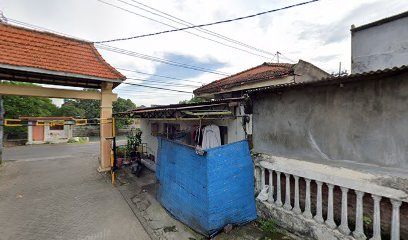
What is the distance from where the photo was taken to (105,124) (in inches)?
392

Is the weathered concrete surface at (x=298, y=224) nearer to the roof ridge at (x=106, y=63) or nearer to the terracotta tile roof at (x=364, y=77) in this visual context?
the terracotta tile roof at (x=364, y=77)

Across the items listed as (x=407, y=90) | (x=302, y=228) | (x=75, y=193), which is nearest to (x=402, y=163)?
(x=407, y=90)

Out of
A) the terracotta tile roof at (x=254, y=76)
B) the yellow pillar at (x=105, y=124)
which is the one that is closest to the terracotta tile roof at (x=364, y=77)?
the terracotta tile roof at (x=254, y=76)

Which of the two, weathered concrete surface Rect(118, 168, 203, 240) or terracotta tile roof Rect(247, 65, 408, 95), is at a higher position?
terracotta tile roof Rect(247, 65, 408, 95)

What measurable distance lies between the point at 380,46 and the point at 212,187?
740cm

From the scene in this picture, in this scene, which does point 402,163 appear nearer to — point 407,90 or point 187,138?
point 407,90

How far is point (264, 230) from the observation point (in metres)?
4.81

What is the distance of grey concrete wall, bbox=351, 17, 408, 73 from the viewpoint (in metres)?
6.42

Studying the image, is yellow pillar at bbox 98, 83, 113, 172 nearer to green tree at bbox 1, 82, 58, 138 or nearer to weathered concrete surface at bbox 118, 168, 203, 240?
weathered concrete surface at bbox 118, 168, 203, 240

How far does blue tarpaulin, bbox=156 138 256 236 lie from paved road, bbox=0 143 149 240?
50.7 inches

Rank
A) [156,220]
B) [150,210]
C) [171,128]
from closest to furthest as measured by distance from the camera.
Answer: [156,220] < [150,210] < [171,128]

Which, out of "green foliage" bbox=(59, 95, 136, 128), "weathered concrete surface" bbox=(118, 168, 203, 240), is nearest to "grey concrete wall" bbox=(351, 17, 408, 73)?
"weathered concrete surface" bbox=(118, 168, 203, 240)

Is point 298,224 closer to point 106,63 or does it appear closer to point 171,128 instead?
point 171,128

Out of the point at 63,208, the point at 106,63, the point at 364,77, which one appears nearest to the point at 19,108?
the point at 106,63
